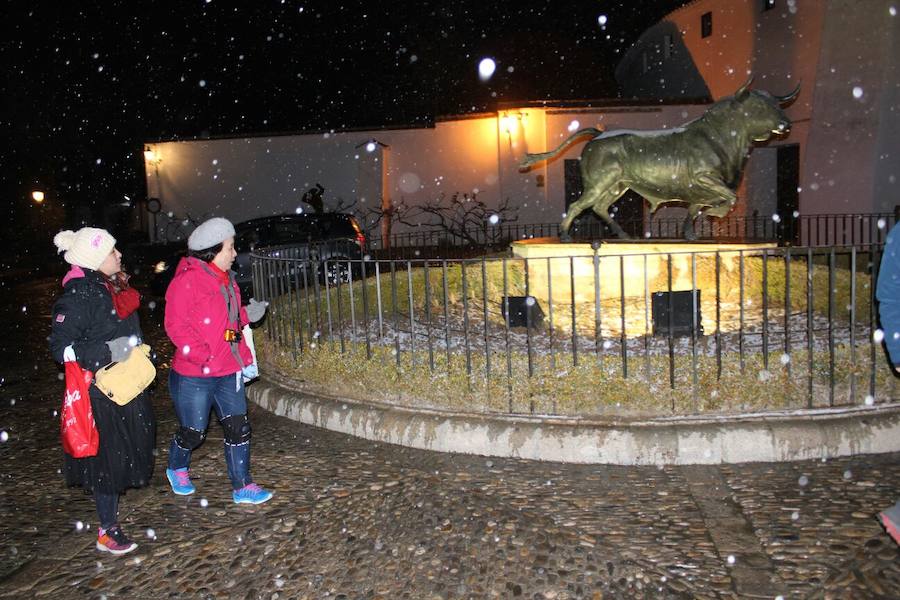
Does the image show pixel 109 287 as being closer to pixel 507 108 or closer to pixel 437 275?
pixel 437 275

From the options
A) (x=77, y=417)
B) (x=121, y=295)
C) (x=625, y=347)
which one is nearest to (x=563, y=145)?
(x=625, y=347)

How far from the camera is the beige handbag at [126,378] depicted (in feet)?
12.9

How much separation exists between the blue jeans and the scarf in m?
0.54

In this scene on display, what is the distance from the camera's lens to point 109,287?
4.15 meters

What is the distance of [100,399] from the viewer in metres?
4.01

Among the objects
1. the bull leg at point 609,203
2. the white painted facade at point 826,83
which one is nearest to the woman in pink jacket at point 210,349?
the bull leg at point 609,203

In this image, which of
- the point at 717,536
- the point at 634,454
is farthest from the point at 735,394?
the point at 717,536

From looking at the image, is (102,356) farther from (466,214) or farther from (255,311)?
(466,214)

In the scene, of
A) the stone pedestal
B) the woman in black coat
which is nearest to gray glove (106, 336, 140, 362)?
the woman in black coat

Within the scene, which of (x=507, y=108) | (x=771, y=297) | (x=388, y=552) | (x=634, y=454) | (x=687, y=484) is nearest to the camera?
(x=388, y=552)

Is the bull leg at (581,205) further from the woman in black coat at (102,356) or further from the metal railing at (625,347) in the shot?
the woman in black coat at (102,356)

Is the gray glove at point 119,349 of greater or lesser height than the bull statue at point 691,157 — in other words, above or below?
below

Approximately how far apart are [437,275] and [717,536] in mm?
6428

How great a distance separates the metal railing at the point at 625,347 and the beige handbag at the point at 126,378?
6.60 feet
